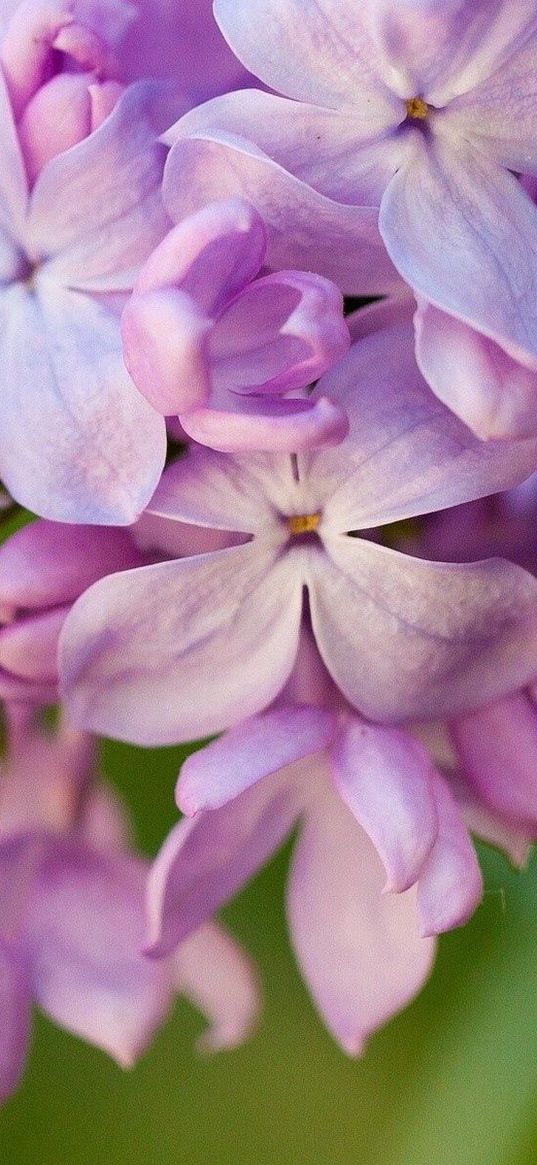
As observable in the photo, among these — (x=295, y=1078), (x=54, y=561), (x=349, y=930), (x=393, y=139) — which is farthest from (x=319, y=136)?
(x=295, y=1078)

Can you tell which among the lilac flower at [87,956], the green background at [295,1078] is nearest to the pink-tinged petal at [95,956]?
the lilac flower at [87,956]

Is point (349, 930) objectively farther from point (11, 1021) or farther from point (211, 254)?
point (211, 254)

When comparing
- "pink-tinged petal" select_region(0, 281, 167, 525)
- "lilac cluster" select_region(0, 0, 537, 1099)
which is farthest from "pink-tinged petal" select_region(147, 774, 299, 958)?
"pink-tinged petal" select_region(0, 281, 167, 525)

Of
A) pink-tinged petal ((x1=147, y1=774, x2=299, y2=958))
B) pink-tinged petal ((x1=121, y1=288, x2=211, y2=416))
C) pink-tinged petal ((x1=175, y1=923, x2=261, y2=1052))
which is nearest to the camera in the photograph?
pink-tinged petal ((x1=121, y1=288, x2=211, y2=416))

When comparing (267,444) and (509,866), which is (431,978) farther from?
(267,444)

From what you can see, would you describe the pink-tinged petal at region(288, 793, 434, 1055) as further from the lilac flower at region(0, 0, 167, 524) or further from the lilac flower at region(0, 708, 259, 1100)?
the lilac flower at region(0, 0, 167, 524)

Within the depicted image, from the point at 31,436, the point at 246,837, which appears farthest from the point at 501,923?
the point at 31,436

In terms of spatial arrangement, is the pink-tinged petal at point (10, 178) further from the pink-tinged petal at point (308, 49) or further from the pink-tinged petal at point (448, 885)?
the pink-tinged petal at point (448, 885)
